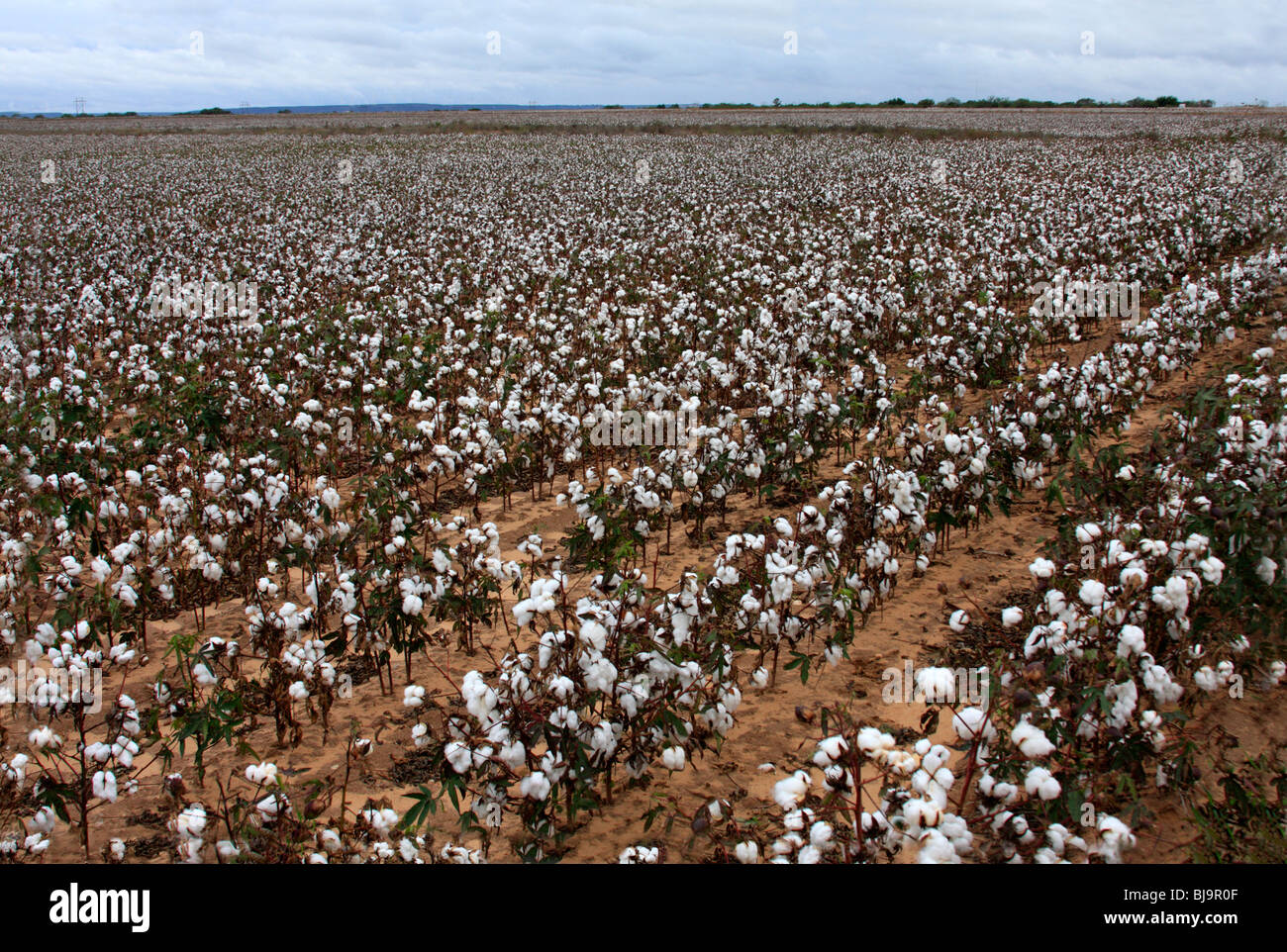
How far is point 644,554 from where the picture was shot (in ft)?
16.4

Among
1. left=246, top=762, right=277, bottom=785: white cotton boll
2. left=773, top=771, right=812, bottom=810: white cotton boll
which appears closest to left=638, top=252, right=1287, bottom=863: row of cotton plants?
left=773, top=771, right=812, bottom=810: white cotton boll

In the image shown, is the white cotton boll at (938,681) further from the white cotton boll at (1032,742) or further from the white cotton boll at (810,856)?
the white cotton boll at (810,856)

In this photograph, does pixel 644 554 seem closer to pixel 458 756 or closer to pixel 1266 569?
pixel 458 756

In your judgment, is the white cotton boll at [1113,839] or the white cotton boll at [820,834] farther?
the white cotton boll at [1113,839]

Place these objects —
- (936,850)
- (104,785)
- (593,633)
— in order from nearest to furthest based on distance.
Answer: (936,850)
(593,633)
(104,785)

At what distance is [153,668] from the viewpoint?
473cm

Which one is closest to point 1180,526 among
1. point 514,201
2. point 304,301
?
point 304,301

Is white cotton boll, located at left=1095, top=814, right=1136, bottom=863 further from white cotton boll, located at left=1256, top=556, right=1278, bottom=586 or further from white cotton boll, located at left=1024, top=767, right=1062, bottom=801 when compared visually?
white cotton boll, located at left=1256, top=556, right=1278, bottom=586

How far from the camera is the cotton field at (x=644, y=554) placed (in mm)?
3109

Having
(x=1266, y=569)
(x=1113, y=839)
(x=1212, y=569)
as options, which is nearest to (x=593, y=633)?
(x=1113, y=839)

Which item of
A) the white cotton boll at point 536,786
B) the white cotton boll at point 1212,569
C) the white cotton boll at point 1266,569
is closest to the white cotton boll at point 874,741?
the white cotton boll at point 536,786

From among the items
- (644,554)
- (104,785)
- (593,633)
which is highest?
(593,633)

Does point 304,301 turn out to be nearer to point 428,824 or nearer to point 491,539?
point 491,539

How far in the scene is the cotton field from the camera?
3.11 metres
